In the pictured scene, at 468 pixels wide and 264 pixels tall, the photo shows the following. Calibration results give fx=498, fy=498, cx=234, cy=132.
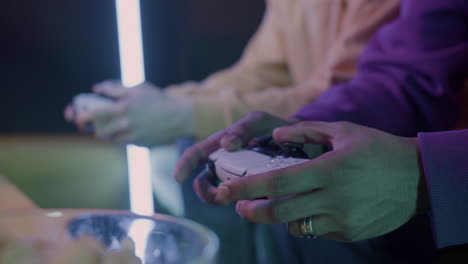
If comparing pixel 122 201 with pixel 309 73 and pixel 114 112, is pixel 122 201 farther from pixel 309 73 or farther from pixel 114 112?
pixel 309 73

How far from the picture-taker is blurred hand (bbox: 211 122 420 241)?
0.28 meters

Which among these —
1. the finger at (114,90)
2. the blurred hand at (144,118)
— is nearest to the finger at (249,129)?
the blurred hand at (144,118)

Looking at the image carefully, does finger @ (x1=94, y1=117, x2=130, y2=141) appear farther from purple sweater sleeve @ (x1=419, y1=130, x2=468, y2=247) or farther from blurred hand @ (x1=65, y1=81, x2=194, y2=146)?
purple sweater sleeve @ (x1=419, y1=130, x2=468, y2=247)

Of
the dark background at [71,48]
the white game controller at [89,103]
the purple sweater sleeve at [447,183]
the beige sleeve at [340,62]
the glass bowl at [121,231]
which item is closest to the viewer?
the glass bowl at [121,231]

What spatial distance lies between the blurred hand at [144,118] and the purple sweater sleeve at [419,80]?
19 cm

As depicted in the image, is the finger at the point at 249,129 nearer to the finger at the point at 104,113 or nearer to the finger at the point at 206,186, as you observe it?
the finger at the point at 206,186

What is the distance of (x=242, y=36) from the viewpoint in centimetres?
122

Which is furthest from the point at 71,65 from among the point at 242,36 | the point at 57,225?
the point at 57,225

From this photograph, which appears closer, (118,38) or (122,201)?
(122,201)

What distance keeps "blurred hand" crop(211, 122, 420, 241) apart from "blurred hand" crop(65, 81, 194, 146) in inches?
11.4

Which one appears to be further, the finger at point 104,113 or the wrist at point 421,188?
the finger at point 104,113

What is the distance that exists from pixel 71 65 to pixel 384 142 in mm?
1076

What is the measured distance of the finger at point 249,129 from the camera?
346 mm

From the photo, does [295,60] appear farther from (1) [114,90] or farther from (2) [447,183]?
(2) [447,183]
